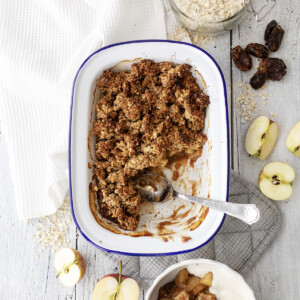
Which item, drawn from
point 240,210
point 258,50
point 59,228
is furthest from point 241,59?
point 59,228

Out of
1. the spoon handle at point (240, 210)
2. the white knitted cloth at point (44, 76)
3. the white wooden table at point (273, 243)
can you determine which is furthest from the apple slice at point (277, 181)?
the white knitted cloth at point (44, 76)

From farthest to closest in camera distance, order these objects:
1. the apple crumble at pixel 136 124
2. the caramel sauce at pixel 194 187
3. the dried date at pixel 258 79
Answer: the dried date at pixel 258 79, the caramel sauce at pixel 194 187, the apple crumble at pixel 136 124

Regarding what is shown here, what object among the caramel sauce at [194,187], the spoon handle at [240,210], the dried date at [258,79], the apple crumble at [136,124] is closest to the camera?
the spoon handle at [240,210]

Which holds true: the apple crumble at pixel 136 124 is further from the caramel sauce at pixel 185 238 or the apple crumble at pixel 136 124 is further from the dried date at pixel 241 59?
the dried date at pixel 241 59

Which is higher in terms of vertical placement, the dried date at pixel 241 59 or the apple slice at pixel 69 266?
the dried date at pixel 241 59

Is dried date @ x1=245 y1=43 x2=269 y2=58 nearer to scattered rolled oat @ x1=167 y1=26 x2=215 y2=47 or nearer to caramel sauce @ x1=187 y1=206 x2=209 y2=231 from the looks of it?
scattered rolled oat @ x1=167 y1=26 x2=215 y2=47

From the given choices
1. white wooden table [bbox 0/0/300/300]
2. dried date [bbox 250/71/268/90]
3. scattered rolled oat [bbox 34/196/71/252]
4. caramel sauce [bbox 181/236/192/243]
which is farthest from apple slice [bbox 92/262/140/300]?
dried date [bbox 250/71/268/90]
